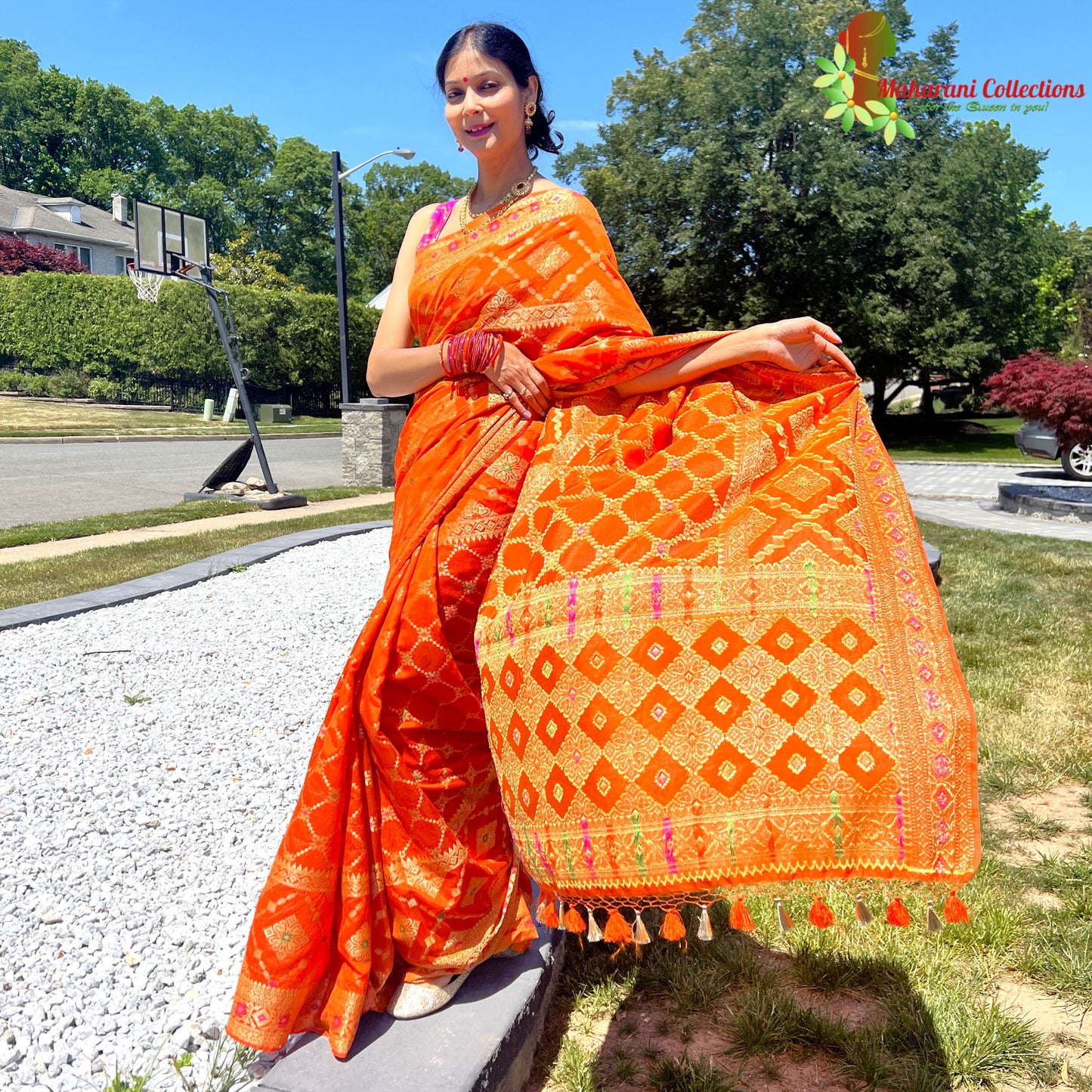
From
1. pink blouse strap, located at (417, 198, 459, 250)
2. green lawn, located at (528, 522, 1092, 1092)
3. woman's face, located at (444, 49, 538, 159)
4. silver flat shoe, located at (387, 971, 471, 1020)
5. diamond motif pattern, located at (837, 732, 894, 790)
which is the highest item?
woman's face, located at (444, 49, 538, 159)

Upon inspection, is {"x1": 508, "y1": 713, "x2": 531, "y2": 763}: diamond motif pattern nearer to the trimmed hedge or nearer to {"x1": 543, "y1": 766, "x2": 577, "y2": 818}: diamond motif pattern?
{"x1": 543, "y1": 766, "x2": 577, "y2": 818}: diamond motif pattern

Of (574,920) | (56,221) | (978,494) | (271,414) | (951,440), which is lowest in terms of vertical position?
(978,494)

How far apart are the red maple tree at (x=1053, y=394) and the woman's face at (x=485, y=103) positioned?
12.8 meters

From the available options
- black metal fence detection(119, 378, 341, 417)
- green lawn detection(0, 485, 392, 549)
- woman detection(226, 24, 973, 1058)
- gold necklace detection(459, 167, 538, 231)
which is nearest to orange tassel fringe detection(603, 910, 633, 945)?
woman detection(226, 24, 973, 1058)

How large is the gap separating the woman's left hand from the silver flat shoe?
4.78ft

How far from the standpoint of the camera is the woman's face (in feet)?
6.68

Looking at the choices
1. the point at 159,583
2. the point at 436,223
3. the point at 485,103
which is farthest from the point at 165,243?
the point at 485,103

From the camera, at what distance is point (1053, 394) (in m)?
12.9

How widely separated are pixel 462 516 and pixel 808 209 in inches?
1031

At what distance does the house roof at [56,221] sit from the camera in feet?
152

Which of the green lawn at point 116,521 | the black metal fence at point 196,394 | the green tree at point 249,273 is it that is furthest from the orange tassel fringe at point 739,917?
the green tree at point 249,273

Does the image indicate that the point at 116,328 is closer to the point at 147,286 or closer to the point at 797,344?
the point at 147,286

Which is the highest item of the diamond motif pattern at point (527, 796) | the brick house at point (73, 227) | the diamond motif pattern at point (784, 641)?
the brick house at point (73, 227)

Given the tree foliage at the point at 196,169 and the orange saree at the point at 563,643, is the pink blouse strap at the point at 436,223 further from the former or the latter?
the tree foliage at the point at 196,169
